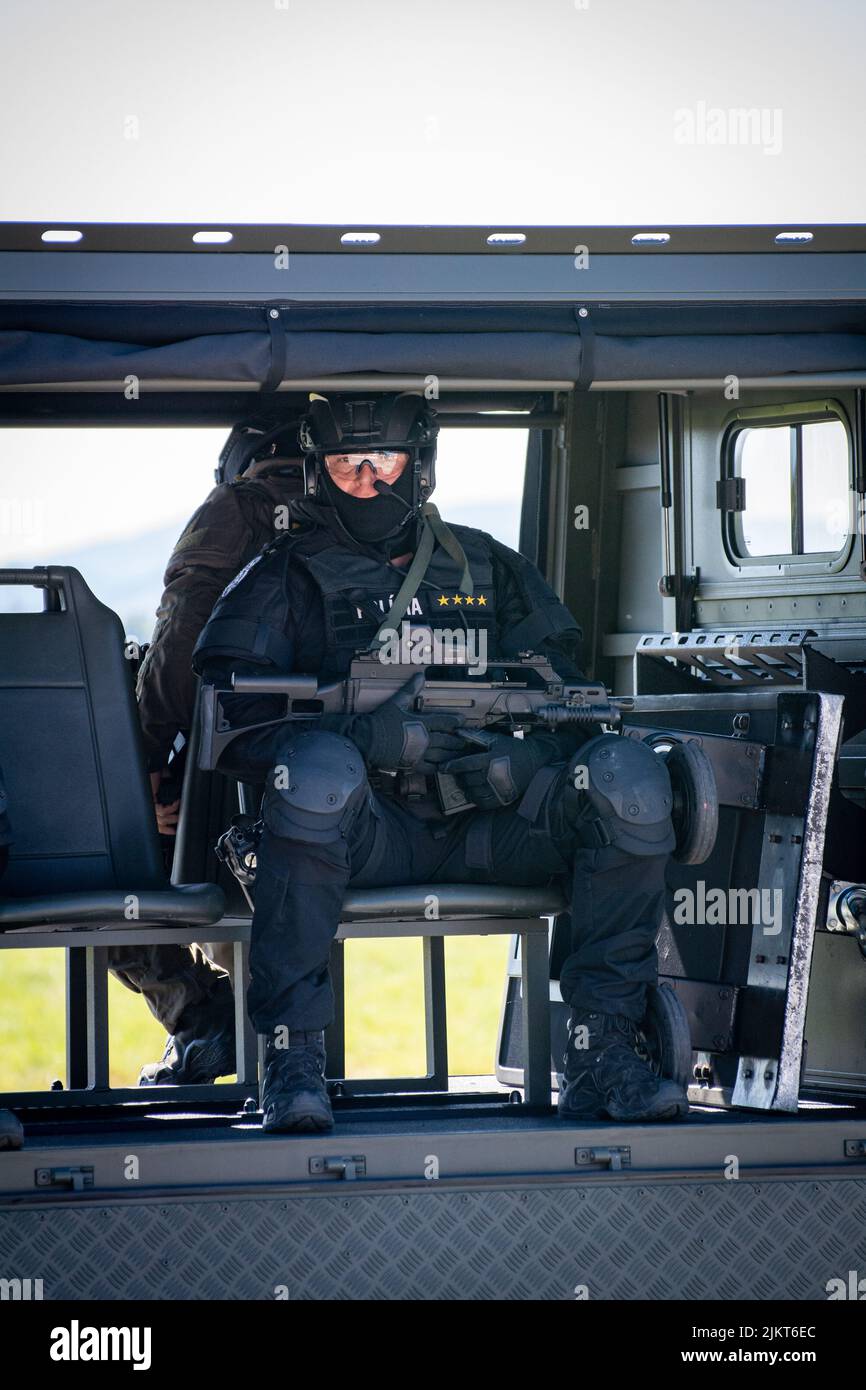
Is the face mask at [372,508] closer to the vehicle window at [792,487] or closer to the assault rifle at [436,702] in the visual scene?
the assault rifle at [436,702]

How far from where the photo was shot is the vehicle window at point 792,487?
167 inches

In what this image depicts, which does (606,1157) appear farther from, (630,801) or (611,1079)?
(630,801)

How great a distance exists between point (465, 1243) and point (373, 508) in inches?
67.6

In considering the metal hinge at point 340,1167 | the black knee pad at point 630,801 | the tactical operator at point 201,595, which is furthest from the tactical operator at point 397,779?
the tactical operator at point 201,595

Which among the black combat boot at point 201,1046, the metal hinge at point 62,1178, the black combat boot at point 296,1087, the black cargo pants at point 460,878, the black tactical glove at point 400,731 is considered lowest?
the black combat boot at point 201,1046

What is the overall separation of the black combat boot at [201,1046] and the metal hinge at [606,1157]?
1559 millimetres

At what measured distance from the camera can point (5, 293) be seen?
10.7 ft

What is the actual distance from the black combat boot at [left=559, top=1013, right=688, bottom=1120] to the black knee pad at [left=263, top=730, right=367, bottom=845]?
63 centimetres

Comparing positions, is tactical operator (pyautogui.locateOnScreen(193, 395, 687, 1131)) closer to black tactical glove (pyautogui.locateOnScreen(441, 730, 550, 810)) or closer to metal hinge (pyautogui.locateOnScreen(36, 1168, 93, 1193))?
black tactical glove (pyautogui.locateOnScreen(441, 730, 550, 810))

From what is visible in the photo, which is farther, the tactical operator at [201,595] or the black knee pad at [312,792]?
the tactical operator at [201,595]

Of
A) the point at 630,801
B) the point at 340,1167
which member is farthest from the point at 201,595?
the point at 340,1167

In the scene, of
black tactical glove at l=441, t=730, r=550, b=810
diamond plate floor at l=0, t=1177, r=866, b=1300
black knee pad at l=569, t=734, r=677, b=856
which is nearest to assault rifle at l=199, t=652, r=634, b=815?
black tactical glove at l=441, t=730, r=550, b=810
